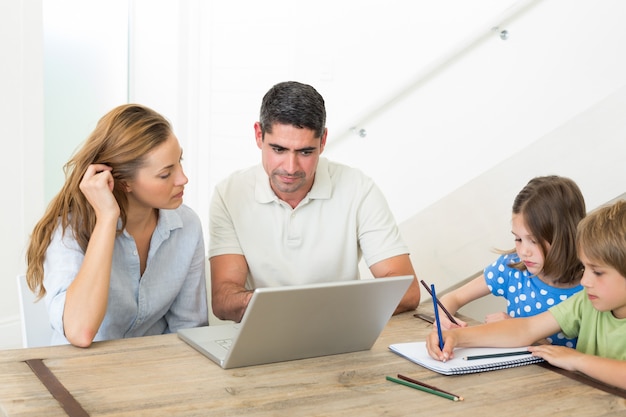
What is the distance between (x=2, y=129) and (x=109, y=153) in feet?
6.86

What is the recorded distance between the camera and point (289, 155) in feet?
7.85

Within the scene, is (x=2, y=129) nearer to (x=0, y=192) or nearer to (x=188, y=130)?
(x=0, y=192)

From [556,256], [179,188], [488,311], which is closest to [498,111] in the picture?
[488,311]

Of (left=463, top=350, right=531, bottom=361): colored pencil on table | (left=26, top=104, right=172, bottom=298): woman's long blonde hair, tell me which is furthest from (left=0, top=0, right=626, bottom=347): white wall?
(left=26, top=104, right=172, bottom=298): woman's long blonde hair

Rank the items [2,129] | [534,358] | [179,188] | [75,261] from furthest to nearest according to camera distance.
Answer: [2,129]
[179,188]
[75,261]
[534,358]

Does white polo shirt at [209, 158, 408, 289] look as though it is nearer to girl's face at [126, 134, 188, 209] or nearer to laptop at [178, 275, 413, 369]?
girl's face at [126, 134, 188, 209]

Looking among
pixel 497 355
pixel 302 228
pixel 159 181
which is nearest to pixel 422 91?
pixel 302 228

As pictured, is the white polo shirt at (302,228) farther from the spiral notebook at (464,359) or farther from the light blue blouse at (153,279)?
the spiral notebook at (464,359)

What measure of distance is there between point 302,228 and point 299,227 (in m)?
0.01

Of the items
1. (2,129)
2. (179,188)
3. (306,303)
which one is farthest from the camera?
(2,129)

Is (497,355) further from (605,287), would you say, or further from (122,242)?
(122,242)

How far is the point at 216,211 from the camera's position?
8.32 feet

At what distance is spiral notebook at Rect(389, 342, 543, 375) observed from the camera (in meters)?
1.71

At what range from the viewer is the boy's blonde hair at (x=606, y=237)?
1.82 m
